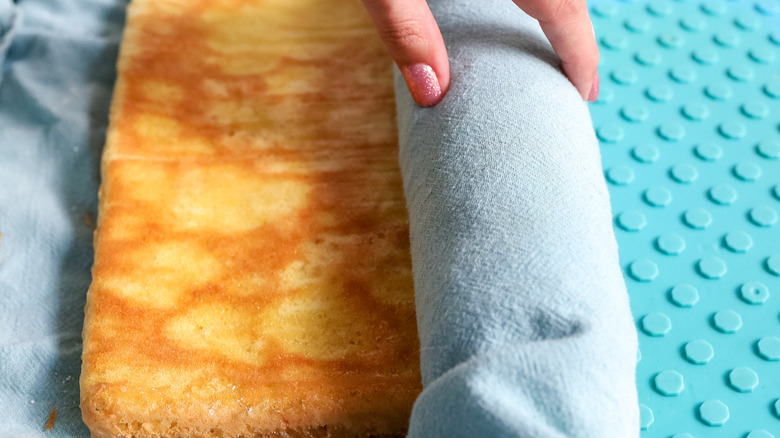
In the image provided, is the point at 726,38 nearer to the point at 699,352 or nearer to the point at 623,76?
the point at 623,76

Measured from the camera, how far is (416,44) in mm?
814

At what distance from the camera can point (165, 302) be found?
0.83 m

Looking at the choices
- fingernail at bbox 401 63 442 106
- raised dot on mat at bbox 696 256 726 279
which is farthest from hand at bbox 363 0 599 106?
raised dot on mat at bbox 696 256 726 279

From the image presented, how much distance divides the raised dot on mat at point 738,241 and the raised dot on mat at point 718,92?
0.84ft

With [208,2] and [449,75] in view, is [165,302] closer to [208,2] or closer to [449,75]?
[449,75]

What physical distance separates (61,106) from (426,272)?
2.30 feet

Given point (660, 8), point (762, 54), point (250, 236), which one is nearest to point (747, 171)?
point (762, 54)

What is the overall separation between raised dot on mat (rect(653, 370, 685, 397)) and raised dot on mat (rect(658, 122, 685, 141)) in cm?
37

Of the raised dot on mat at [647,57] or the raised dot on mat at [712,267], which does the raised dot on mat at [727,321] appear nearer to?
the raised dot on mat at [712,267]

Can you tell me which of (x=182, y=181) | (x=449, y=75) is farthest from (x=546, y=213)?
A: (x=182, y=181)

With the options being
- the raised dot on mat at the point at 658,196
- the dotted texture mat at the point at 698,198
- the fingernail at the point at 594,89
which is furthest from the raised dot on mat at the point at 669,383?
the fingernail at the point at 594,89

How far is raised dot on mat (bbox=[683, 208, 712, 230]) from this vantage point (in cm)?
92

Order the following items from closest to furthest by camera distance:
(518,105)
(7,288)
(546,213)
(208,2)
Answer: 1. (546,213)
2. (518,105)
3. (7,288)
4. (208,2)

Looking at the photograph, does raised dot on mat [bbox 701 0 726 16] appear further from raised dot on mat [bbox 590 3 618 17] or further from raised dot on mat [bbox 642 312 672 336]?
raised dot on mat [bbox 642 312 672 336]
